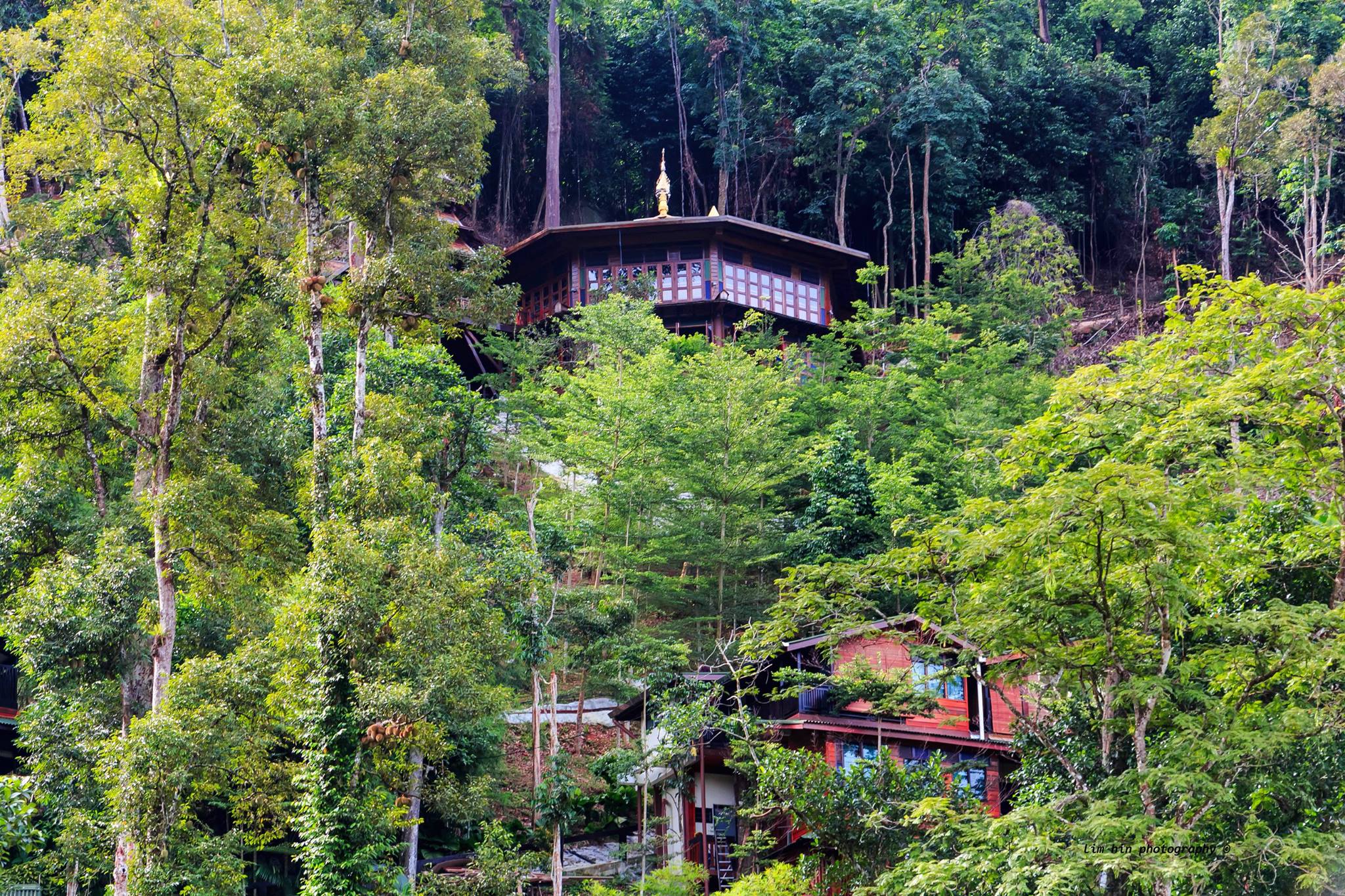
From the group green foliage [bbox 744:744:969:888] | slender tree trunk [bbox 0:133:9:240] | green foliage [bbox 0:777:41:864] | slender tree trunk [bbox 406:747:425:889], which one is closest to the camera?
green foliage [bbox 0:777:41:864]

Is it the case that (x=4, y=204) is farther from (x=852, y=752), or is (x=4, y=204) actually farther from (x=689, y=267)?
(x=689, y=267)

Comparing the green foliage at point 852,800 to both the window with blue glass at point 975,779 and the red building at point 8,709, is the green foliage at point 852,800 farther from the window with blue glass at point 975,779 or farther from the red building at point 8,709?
the red building at point 8,709

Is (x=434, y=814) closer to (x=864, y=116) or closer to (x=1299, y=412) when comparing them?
(x=1299, y=412)

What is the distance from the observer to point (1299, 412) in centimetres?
1353

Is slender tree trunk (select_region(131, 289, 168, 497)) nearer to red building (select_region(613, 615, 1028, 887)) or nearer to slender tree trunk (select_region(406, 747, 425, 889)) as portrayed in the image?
slender tree trunk (select_region(406, 747, 425, 889))

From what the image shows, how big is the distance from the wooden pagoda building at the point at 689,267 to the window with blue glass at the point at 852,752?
19586 millimetres

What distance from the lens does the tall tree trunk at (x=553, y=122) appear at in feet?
142

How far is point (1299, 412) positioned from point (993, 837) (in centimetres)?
556

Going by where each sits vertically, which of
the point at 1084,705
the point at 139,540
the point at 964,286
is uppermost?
the point at 964,286

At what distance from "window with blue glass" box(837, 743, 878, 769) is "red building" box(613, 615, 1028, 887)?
0.02m

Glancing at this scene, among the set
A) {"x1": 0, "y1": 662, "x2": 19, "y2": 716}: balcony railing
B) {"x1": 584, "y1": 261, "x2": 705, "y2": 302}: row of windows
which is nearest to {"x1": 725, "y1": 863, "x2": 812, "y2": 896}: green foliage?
{"x1": 0, "y1": 662, "x2": 19, "y2": 716}: balcony railing

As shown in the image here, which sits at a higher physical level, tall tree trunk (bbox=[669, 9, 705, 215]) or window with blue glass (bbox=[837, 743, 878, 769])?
tall tree trunk (bbox=[669, 9, 705, 215])

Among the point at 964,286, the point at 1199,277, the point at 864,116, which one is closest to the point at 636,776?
the point at 1199,277

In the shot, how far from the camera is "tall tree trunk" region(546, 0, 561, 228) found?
4341 cm
